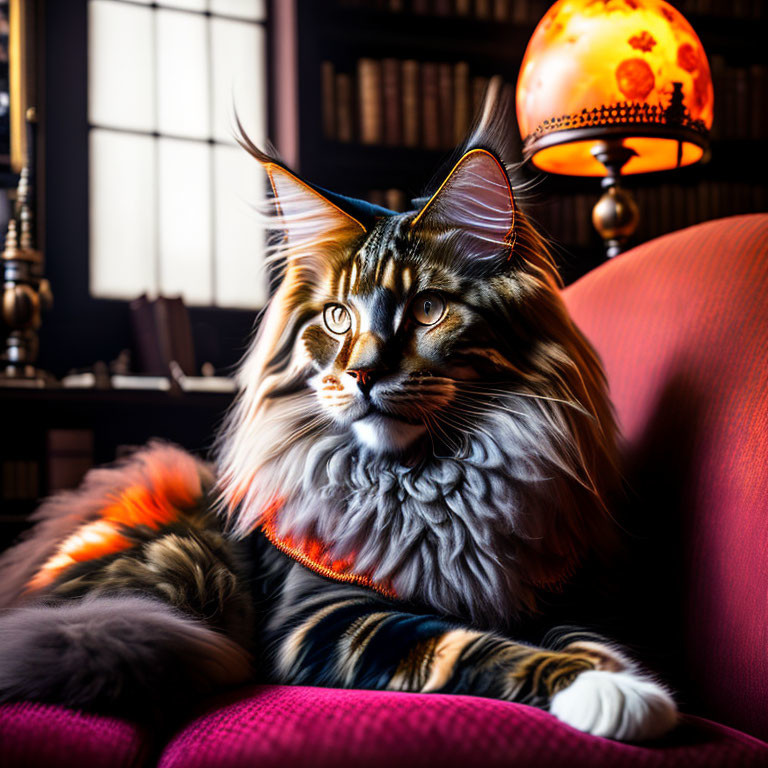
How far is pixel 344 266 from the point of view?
1010mm

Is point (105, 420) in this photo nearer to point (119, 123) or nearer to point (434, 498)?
point (119, 123)

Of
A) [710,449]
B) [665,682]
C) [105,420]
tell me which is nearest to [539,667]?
[665,682]

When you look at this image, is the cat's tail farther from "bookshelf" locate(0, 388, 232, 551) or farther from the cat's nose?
"bookshelf" locate(0, 388, 232, 551)

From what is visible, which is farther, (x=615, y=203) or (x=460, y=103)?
(x=460, y=103)

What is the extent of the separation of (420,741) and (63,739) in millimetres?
292

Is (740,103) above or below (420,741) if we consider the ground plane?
above

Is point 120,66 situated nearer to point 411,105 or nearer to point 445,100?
point 411,105

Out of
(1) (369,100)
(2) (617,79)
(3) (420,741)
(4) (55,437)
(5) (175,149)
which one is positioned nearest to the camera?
(3) (420,741)

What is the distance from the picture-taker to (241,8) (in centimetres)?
316

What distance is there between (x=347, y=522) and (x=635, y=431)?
1.47ft

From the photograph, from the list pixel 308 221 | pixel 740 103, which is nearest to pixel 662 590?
pixel 308 221

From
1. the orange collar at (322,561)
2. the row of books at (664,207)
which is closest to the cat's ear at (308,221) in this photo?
the orange collar at (322,561)

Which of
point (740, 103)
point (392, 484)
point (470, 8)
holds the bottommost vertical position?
point (392, 484)

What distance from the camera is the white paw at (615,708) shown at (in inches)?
26.0
